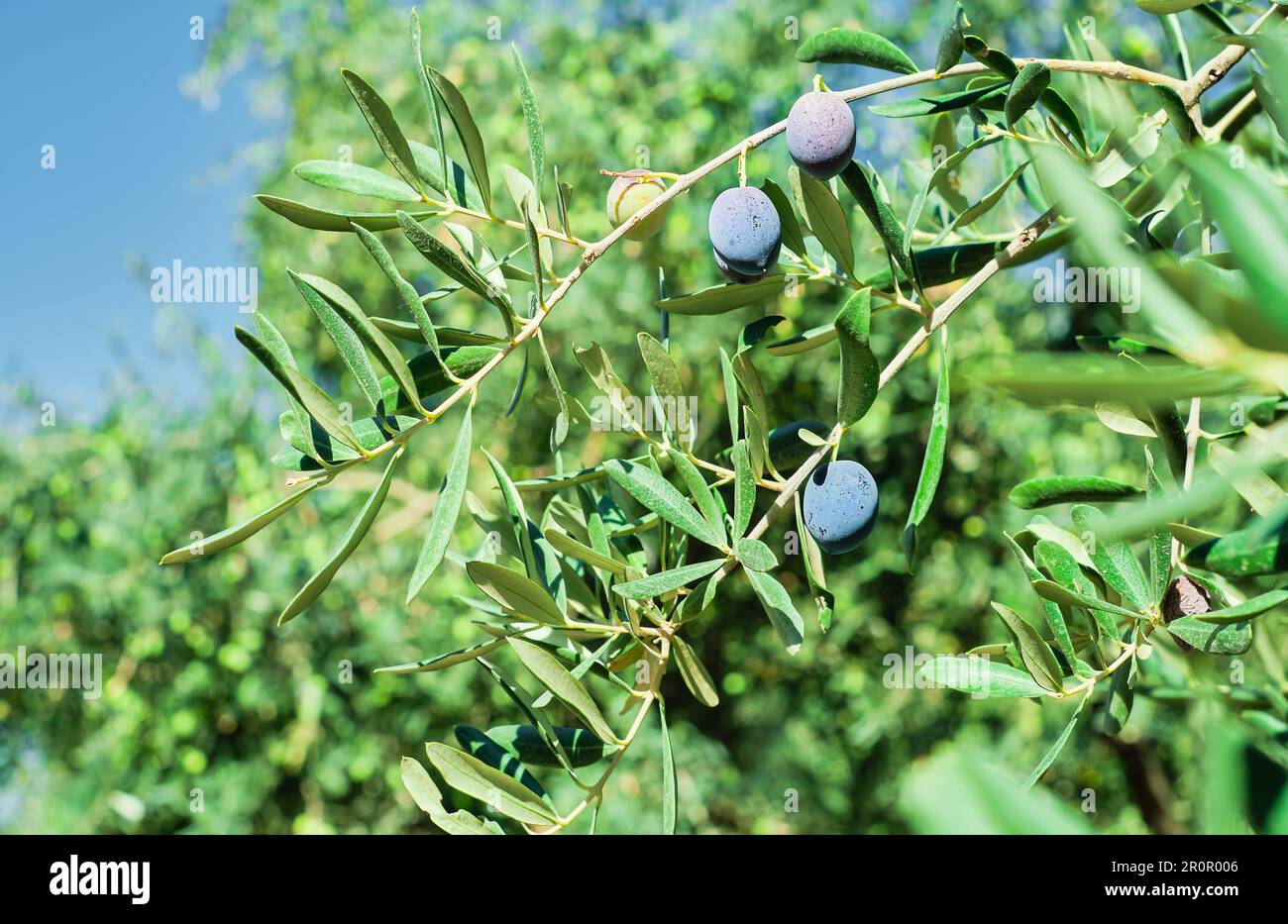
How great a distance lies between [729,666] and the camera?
8.32 ft

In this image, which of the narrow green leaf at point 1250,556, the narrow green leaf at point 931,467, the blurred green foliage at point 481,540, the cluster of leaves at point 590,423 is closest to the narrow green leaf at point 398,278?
the cluster of leaves at point 590,423

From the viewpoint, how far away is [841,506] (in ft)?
2.09

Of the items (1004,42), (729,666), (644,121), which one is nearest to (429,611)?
(729,666)

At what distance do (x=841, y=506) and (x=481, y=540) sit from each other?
1.66 metres

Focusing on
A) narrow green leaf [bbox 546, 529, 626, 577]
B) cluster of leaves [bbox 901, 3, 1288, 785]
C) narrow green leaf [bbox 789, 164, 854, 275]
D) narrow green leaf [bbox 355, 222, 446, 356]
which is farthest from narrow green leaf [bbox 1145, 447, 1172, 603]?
narrow green leaf [bbox 355, 222, 446, 356]

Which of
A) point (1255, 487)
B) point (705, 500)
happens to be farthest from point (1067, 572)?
point (705, 500)

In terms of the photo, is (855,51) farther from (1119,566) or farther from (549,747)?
(549,747)

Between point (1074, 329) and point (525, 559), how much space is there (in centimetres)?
206

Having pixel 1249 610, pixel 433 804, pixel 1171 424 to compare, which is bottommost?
pixel 433 804

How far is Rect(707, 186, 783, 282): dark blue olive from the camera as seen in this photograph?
668 mm

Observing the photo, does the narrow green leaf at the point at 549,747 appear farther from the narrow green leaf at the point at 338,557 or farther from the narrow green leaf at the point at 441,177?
the narrow green leaf at the point at 441,177

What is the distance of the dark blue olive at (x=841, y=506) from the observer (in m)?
0.64

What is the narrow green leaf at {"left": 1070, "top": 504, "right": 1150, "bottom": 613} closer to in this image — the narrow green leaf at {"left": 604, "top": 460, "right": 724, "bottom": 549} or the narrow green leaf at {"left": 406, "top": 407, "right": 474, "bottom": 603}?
the narrow green leaf at {"left": 604, "top": 460, "right": 724, "bottom": 549}

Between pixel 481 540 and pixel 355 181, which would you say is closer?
pixel 355 181
